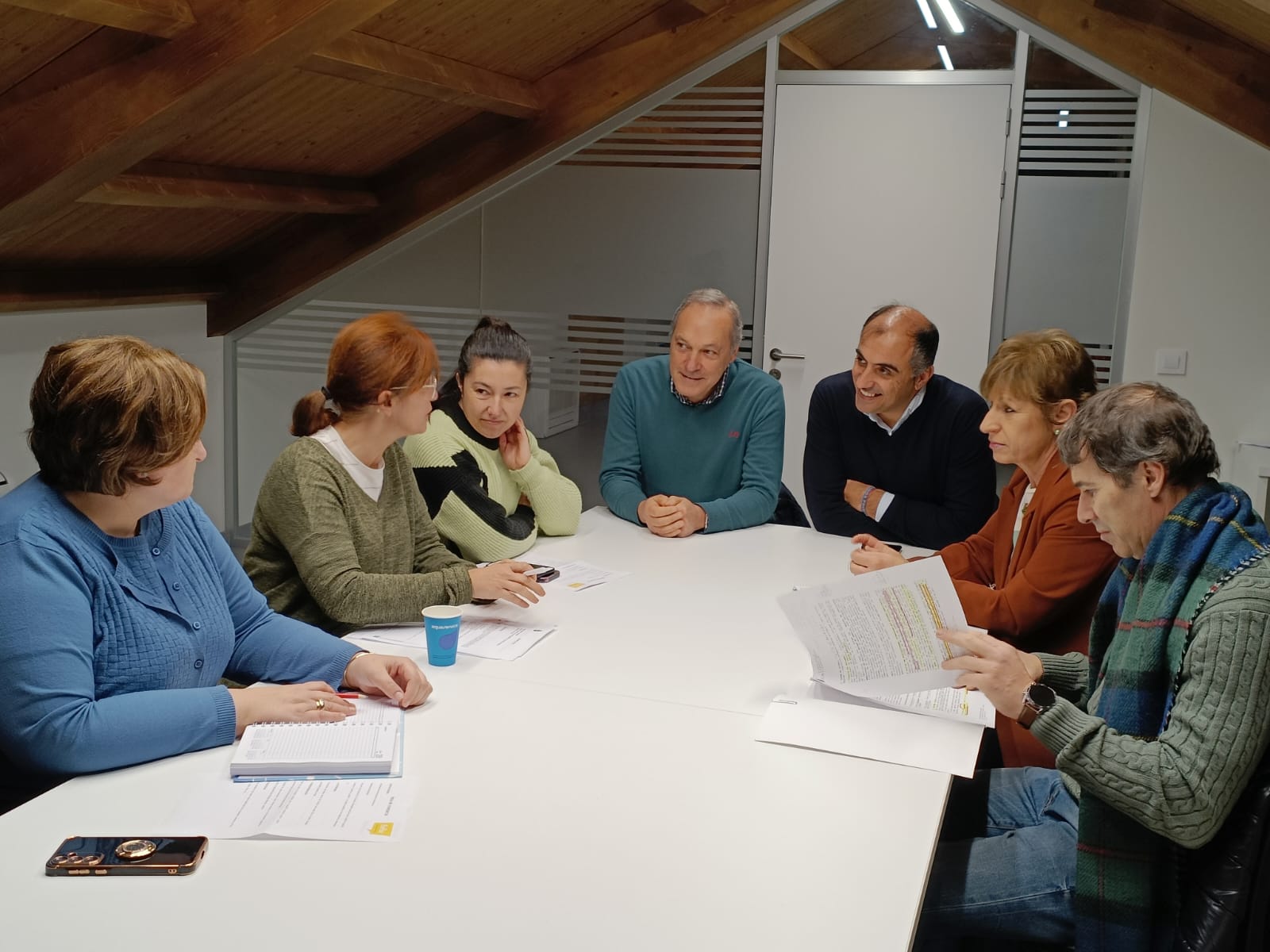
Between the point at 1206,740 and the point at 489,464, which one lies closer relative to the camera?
the point at 1206,740

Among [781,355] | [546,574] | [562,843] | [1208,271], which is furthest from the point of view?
[781,355]

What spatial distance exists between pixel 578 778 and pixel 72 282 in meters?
4.02

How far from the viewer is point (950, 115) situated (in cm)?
Result: 483

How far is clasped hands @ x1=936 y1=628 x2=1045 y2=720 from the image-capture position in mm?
1710

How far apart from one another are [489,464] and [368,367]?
0.71 meters

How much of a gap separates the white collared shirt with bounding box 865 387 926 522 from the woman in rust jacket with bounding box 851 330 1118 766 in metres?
0.57

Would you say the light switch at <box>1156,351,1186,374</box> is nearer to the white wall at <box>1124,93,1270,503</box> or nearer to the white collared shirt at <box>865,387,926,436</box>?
the white wall at <box>1124,93,1270,503</box>

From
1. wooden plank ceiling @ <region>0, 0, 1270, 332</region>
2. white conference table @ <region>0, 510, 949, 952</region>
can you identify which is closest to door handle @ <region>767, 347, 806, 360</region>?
wooden plank ceiling @ <region>0, 0, 1270, 332</region>

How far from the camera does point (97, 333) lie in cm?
498

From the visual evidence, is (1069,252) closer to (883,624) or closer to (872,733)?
(883,624)

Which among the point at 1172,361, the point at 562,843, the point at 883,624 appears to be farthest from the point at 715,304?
the point at 1172,361

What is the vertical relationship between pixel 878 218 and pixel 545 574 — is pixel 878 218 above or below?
above

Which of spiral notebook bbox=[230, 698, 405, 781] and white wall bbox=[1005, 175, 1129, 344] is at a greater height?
white wall bbox=[1005, 175, 1129, 344]

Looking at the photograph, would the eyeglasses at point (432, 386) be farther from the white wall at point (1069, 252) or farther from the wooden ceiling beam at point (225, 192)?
the white wall at point (1069, 252)
